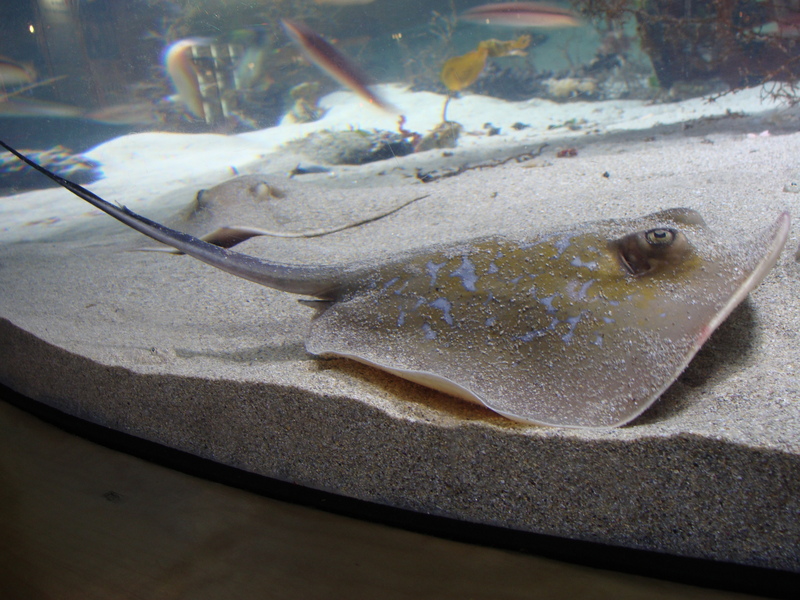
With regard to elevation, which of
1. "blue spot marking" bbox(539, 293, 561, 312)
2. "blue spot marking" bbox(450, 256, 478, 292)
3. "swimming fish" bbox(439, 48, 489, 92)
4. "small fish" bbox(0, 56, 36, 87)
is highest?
"swimming fish" bbox(439, 48, 489, 92)

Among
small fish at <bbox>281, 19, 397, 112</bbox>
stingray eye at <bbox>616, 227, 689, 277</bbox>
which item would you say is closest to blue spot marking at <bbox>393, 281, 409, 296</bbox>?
stingray eye at <bbox>616, 227, 689, 277</bbox>

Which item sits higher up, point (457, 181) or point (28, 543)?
point (457, 181)

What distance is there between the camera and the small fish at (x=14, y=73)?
4.25 metres

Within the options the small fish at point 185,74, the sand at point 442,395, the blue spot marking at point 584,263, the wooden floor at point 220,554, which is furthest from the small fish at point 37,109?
the blue spot marking at point 584,263

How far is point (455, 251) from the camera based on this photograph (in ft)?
5.79

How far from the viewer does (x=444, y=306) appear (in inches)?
61.0

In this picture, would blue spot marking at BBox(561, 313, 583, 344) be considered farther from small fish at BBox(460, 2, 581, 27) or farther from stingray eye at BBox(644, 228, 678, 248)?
small fish at BBox(460, 2, 581, 27)

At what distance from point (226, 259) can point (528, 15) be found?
31.9ft

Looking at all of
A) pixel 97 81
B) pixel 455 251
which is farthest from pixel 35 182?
pixel 455 251

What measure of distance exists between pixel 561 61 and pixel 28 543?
16.1m

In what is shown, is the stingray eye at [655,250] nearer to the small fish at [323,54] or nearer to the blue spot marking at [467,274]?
the blue spot marking at [467,274]

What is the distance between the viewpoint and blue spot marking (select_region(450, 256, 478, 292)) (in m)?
1.57

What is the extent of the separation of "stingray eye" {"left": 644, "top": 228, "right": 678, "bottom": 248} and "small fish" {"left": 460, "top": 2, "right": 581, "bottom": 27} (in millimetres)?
8550

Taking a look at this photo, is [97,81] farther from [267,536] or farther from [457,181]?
[267,536]
